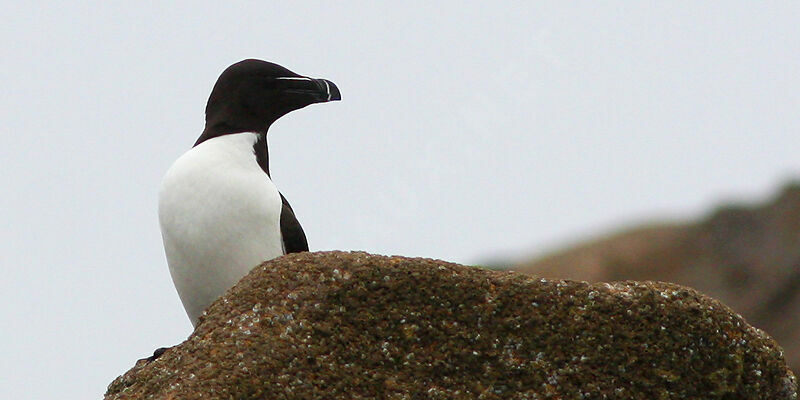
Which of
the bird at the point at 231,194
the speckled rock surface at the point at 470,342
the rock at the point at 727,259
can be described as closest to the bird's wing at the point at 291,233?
the bird at the point at 231,194

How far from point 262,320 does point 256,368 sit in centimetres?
33

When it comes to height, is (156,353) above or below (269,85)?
below

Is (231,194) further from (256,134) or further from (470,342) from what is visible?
(470,342)

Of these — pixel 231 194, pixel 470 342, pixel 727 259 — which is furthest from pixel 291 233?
pixel 727 259

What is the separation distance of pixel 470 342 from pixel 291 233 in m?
2.27

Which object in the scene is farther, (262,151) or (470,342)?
(262,151)

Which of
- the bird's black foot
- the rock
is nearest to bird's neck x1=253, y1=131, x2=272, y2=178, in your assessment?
the bird's black foot

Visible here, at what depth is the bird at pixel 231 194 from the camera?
7.82m

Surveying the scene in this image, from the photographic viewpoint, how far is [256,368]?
611 cm

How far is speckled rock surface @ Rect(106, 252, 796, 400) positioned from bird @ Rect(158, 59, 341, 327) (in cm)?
140

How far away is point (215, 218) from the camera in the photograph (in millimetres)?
7785

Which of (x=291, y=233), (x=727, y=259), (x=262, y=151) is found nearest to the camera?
(x=291, y=233)

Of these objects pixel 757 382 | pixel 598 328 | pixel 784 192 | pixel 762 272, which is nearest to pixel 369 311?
pixel 598 328

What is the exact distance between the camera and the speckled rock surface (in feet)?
20.4
